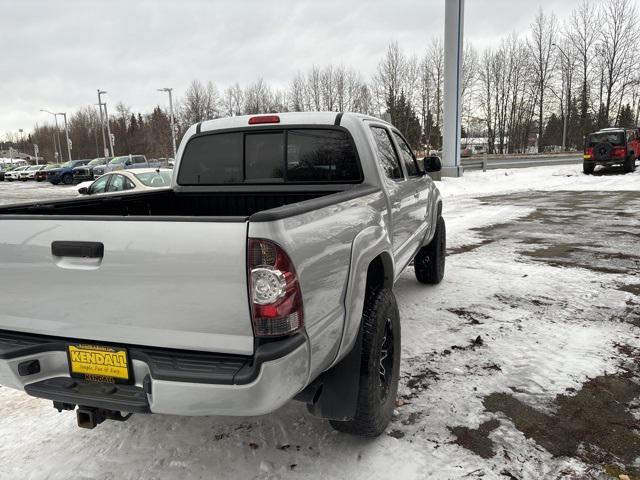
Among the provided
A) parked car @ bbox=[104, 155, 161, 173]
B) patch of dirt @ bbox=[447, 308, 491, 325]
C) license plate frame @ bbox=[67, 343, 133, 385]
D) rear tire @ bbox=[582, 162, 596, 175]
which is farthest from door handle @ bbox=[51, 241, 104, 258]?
parked car @ bbox=[104, 155, 161, 173]

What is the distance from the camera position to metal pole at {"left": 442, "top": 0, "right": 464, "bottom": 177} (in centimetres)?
1953

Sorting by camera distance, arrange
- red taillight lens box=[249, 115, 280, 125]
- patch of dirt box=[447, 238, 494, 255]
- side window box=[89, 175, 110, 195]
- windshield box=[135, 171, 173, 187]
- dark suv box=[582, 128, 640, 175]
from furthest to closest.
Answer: dark suv box=[582, 128, 640, 175]
side window box=[89, 175, 110, 195]
windshield box=[135, 171, 173, 187]
patch of dirt box=[447, 238, 494, 255]
red taillight lens box=[249, 115, 280, 125]

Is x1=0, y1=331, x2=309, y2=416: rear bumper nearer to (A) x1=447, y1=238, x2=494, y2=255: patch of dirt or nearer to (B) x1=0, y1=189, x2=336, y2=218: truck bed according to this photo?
(B) x1=0, y1=189, x2=336, y2=218: truck bed

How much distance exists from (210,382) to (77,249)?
2.81ft

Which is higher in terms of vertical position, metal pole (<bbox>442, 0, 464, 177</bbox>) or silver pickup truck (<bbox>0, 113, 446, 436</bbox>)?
metal pole (<bbox>442, 0, 464, 177</bbox>)

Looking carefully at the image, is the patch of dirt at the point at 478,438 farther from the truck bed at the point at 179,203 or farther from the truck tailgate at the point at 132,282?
the truck bed at the point at 179,203

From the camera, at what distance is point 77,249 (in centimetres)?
213

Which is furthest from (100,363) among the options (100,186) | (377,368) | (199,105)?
(199,105)

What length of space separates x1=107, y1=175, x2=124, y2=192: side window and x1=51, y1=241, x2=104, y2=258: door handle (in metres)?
10.1

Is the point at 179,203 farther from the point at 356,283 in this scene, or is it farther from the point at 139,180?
the point at 139,180

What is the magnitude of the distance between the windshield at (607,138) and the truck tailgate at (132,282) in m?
24.2

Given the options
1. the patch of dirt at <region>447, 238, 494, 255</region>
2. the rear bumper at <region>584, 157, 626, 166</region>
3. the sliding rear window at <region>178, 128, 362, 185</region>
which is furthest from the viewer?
the rear bumper at <region>584, 157, 626, 166</region>

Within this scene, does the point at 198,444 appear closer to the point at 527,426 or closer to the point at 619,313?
the point at 527,426

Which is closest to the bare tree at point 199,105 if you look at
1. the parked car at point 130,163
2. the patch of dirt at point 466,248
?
the parked car at point 130,163
